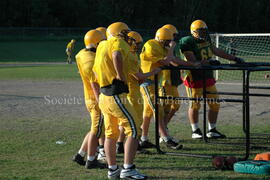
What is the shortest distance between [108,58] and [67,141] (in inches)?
124

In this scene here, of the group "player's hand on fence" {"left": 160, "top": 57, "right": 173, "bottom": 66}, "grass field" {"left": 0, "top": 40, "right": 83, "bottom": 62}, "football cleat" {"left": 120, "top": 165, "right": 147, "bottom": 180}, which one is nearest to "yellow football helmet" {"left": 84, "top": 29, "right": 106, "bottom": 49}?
"player's hand on fence" {"left": 160, "top": 57, "right": 173, "bottom": 66}

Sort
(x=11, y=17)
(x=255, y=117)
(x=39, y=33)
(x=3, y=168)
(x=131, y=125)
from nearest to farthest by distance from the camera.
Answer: (x=131, y=125)
(x=3, y=168)
(x=255, y=117)
(x=39, y=33)
(x=11, y=17)

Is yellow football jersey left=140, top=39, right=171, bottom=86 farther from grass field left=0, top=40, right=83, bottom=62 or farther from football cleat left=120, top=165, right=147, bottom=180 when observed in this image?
grass field left=0, top=40, right=83, bottom=62

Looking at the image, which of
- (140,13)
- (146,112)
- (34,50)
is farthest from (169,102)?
(140,13)

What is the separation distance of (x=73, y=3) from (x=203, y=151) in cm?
5513

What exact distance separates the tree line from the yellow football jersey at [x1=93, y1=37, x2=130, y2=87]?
52.2m

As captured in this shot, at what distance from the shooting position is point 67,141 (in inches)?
348

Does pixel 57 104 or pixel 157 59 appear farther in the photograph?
pixel 57 104

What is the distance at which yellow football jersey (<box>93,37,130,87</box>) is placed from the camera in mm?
6059

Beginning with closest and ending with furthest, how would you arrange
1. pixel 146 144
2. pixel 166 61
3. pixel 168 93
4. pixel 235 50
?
pixel 166 61, pixel 146 144, pixel 168 93, pixel 235 50

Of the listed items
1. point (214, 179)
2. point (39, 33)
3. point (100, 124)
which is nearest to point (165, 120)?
point (100, 124)

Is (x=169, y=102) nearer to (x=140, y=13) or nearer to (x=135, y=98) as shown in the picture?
(x=135, y=98)

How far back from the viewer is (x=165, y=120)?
28.7 feet

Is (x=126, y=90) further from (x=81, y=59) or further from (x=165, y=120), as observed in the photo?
(x=165, y=120)
